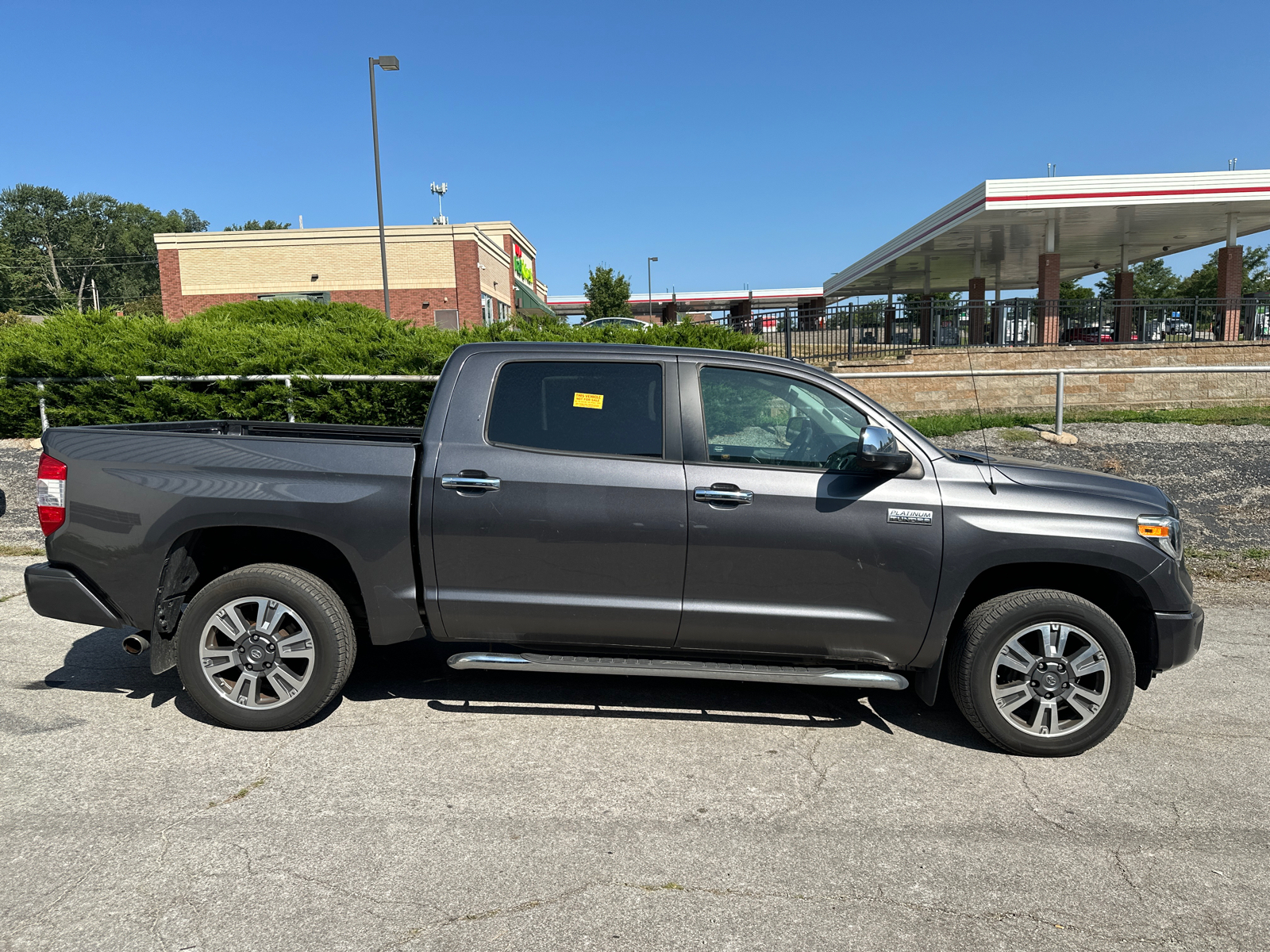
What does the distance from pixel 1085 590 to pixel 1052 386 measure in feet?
51.6

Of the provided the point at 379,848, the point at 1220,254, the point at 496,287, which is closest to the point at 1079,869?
the point at 379,848

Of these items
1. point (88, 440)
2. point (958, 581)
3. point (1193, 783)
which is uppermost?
point (88, 440)

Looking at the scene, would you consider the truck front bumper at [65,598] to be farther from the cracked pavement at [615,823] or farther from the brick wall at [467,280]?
the brick wall at [467,280]

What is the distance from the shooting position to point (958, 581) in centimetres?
412

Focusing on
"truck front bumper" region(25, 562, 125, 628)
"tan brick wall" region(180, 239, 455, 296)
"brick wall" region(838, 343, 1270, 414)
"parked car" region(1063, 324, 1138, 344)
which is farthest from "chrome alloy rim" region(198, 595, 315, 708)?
"tan brick wall" region(180, 239, 455, 296)

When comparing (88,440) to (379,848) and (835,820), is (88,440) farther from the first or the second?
(835,820)

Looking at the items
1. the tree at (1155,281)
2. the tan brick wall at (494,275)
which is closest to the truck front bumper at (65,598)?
the tan brick wall at (494,275)

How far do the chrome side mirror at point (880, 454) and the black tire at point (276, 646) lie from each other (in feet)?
8.69

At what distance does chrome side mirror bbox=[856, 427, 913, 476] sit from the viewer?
3.92m

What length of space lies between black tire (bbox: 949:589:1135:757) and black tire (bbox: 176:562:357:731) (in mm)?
3083

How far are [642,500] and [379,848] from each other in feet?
6.11

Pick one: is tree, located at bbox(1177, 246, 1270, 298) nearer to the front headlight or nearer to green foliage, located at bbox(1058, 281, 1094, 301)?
green foliage, located at bbox(1058, 281, 1094, 301)

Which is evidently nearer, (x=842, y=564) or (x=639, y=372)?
(x=842, y=564)

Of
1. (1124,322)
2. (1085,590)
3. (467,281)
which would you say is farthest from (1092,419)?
(467,281)
